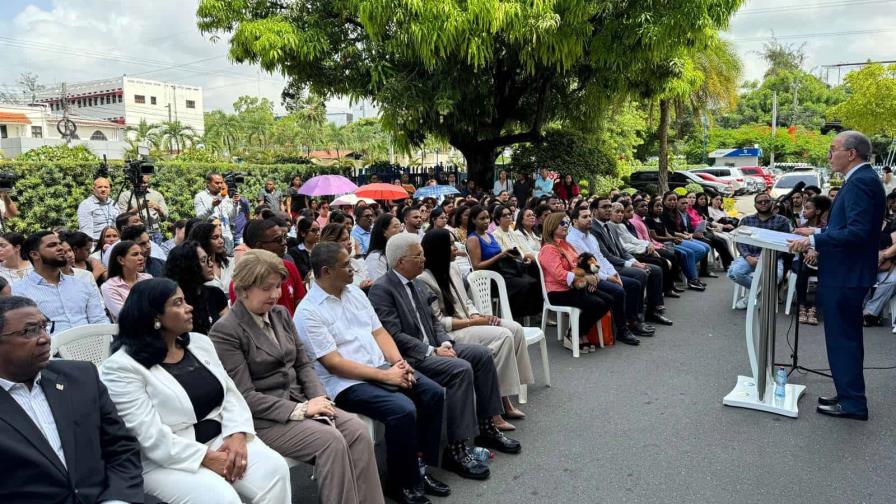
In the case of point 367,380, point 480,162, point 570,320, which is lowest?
point 570,320

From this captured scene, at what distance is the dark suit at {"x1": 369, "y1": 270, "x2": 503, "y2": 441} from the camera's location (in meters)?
3.87

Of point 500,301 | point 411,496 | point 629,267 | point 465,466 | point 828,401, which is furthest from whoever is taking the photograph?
point 629,267

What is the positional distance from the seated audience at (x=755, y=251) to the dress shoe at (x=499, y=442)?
4710mm

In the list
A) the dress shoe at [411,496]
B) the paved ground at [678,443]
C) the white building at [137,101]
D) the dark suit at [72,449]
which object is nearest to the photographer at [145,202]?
the paved ground at [678,443]

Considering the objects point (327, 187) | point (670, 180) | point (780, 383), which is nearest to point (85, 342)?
point (780, 383)

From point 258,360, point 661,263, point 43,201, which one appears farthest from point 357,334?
point 43,201

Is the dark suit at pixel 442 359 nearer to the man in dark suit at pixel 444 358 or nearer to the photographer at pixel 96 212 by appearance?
the man in dark suit at pixel 444 358

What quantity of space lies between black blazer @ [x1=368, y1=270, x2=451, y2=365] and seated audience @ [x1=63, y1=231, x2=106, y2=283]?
98.0 inches

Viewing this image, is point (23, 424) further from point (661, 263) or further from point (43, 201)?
point (43, 201)

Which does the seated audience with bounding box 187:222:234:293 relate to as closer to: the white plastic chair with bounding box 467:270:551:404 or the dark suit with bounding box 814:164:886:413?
the white plastic chair with bounding box 467:270:551:404

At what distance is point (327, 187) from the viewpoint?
12062mm

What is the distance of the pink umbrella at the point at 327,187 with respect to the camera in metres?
11.9

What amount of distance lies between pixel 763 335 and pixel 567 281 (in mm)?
1925

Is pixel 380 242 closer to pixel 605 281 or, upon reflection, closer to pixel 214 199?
pixel 605 281
